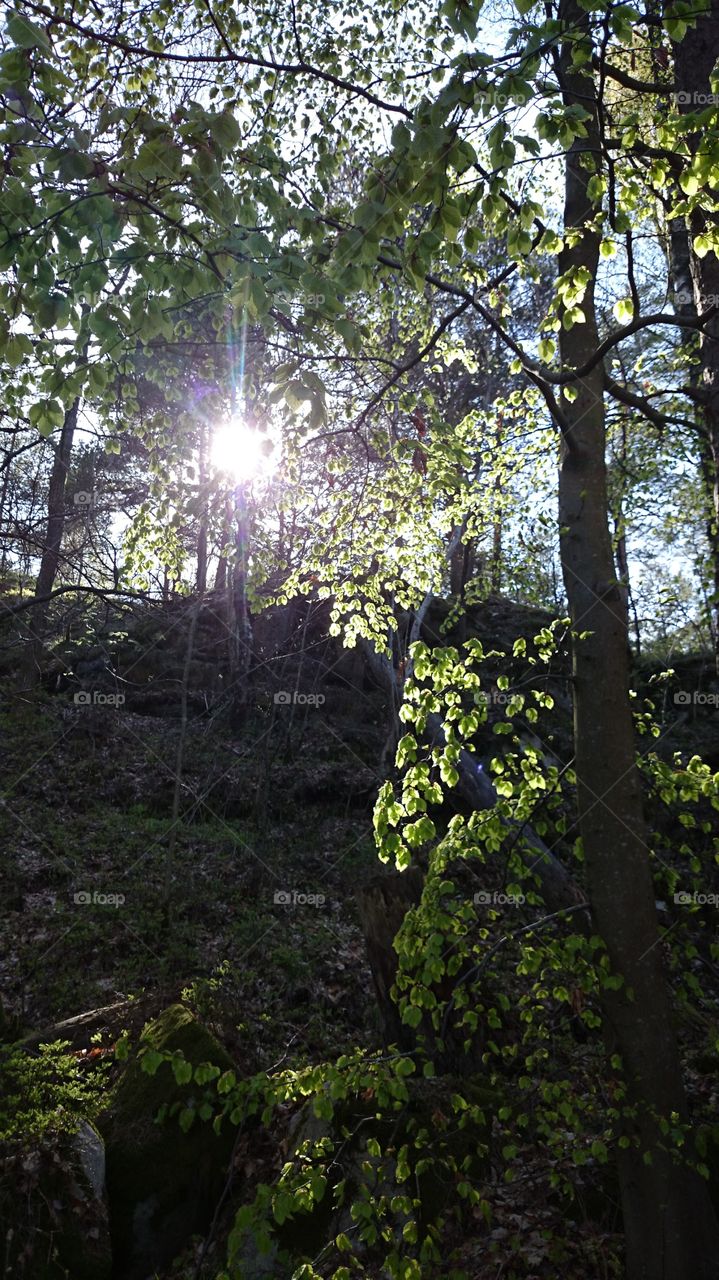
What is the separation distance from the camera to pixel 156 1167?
4.51m

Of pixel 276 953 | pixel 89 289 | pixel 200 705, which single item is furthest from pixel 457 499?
pixel 200 705

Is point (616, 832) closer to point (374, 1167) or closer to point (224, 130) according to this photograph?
point (374, 1167)

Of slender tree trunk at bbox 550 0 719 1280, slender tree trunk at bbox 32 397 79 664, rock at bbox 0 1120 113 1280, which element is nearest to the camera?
slender tree trunk at bbox 550 0 719 1280

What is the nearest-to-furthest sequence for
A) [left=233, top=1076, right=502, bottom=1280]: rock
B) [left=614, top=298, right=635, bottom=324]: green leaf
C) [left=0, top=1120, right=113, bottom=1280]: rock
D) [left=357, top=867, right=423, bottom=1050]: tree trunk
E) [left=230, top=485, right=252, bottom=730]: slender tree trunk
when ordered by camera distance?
1. [left=614, top=298, right=635, bottom=324]: green leaf
2. [left=0, top=1120, right=113, bottom=1280]: rock
3. [left=233, top=1076, right=502, bottom=1280]: rock
4. [left=357, top=867, right=423, bottom=1050]: tree trunk
5. [left=230, top=485, right=252, bottom=730]: slender tree trunk

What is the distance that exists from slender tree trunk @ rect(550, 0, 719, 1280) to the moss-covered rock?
245 centimetres

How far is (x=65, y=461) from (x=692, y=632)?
39.1 ft

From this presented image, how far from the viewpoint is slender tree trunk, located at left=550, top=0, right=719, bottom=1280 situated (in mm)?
3490

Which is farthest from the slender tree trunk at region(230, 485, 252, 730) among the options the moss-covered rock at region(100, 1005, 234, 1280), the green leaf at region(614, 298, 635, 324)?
the green leaf at region(614, 298, 635, 324)

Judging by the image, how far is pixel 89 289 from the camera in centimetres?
278

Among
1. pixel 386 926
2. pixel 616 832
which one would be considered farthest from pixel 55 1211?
pixel 616 832

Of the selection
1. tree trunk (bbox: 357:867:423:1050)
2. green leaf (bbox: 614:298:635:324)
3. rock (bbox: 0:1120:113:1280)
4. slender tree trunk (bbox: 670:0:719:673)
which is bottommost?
rock (bbox: 0:1120:113:1280)

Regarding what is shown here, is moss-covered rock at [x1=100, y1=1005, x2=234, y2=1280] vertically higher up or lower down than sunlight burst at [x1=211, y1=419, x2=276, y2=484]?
lower down

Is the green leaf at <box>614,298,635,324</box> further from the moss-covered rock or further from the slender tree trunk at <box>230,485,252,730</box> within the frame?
the slender tree trunk at <box>230,485,252,730</box>

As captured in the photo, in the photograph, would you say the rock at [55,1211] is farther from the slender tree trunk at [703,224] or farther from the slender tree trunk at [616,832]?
the slender tree trunk at [703,224]
